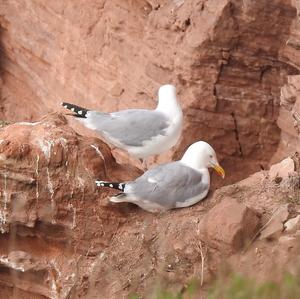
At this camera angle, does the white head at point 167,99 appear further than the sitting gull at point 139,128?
Yes

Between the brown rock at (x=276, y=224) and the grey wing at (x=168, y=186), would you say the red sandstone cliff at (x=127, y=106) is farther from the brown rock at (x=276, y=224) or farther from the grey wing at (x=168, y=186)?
the grey wing at (x=168, y=186)

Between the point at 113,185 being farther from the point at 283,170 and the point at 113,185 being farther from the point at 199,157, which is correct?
the point at 283,170

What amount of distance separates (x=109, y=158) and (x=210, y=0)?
107 inches

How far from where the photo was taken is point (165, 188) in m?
6.40

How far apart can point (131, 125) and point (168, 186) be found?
0.93m

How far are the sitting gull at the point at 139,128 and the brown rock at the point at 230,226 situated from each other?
1.32 m

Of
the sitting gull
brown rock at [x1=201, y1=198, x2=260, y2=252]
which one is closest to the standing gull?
brown rock at [x1=201, y1=198, x2=260, y2=252]

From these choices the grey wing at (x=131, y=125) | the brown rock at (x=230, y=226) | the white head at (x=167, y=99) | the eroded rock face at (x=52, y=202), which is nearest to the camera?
the brown rock at (x=230, y=226)

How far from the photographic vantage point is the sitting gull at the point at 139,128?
718cm

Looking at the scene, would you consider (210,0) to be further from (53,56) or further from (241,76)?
(53,56)

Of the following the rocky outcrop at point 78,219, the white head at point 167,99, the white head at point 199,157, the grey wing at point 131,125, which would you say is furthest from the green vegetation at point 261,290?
the white head at point 167,99

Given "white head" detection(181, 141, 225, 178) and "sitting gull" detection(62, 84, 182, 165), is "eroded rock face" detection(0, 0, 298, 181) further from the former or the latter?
"white head" detection(181, 141, 225, 178)

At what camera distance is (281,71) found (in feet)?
28.6

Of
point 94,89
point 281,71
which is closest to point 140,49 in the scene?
point 94,89
